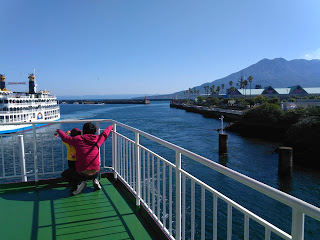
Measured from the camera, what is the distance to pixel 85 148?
3.58 m

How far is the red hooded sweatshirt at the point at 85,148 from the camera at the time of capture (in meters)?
3.57

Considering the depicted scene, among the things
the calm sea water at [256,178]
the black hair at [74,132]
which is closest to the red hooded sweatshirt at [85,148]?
the black hair at [74,132]

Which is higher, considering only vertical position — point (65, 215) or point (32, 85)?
point (32, 85)

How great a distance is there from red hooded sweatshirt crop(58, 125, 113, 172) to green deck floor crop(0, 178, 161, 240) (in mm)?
532

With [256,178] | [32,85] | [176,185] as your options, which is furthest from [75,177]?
[32,85]

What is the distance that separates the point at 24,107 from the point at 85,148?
46.6 m

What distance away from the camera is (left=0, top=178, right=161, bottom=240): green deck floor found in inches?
111

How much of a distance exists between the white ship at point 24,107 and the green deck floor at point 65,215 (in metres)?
31.5

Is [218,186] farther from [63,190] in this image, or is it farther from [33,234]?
[33,234]

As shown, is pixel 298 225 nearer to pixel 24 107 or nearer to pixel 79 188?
pixel 79 188

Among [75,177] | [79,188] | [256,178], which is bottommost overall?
[256,178]

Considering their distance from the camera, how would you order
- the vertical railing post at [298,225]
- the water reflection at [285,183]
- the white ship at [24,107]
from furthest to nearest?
the white ship at [24,107] < the water reflection at [285,183] < the vertical railing post at [298,225]

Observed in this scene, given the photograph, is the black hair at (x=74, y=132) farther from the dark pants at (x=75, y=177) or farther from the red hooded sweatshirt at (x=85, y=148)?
the dark pants at (x=75, y=177)

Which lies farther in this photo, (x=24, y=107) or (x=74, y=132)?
(x=24, y=107)
